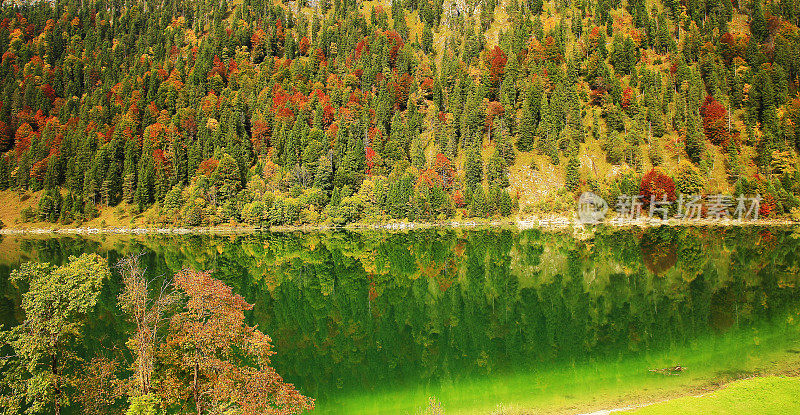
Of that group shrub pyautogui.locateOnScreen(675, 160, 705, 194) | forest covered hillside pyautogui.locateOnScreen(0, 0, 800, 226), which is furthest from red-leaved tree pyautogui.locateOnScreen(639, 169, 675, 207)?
shrub pyautogui.locateOnScreen(675, 160, 705, 194)

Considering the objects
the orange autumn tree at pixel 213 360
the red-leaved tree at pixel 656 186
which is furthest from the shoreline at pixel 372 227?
the orange autumn tree at pixel 213 360

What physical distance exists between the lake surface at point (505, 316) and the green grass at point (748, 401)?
7107mm

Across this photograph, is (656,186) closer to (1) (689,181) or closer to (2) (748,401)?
(1) (689,181)

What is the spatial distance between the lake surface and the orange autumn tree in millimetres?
7718

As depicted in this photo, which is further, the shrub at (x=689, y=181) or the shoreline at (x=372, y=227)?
the shoreline at (x=372, y=227)

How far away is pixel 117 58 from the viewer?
7712 inches

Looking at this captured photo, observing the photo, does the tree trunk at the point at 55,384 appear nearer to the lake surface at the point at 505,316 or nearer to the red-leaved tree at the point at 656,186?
the lake surface at the point at 505,316

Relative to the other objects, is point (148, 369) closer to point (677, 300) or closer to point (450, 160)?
point (677, 300)

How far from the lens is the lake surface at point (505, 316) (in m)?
23.4

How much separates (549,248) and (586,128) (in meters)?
70.8

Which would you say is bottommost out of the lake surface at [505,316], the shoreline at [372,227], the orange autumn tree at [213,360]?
the shoreline at [372,227]

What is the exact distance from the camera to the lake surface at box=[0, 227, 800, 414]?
76.6 feet

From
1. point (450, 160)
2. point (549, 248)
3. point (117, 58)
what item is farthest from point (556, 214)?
point (117, 58)

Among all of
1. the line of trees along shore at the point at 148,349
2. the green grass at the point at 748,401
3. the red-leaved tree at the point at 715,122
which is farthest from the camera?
the red-leaved tree at the point at 715,122
